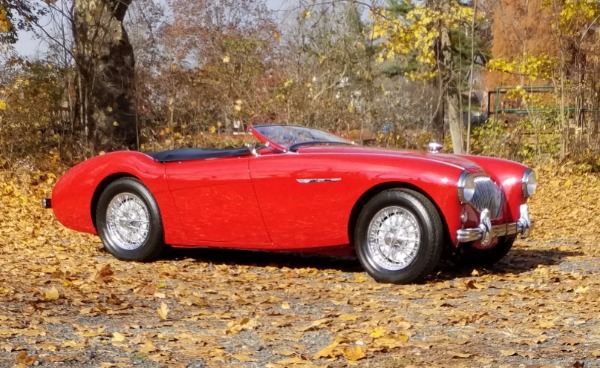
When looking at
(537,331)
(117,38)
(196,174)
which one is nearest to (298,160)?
(196,174)

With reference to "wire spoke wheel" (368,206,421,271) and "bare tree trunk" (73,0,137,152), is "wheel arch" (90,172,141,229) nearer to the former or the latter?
"wire spoke wheel" (368,206,421,271)

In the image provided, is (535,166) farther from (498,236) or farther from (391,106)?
(498,236)

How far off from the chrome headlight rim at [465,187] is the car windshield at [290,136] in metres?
1.47

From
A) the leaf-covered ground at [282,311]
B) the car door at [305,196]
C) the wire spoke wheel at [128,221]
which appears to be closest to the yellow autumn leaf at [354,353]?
the leaf-covered ground at [282,311]

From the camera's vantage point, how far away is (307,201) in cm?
758

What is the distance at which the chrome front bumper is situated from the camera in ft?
23.2

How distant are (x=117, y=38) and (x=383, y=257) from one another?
10767 millimetres

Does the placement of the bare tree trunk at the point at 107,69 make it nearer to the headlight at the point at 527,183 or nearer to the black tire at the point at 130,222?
the black tire at the point at 130,222

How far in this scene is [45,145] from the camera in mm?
15164

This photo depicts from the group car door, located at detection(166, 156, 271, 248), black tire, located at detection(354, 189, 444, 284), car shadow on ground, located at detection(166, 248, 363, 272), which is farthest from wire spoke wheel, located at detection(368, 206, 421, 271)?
car door, located at detection(166, 156, 271, 248)

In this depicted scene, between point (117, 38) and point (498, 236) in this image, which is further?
point (117, 38)

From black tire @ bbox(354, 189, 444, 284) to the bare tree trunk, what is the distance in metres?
9.57

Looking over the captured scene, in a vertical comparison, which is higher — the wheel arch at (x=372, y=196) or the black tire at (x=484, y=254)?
the wheel arch at (x=372, y=196)

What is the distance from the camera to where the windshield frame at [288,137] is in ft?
26.2
